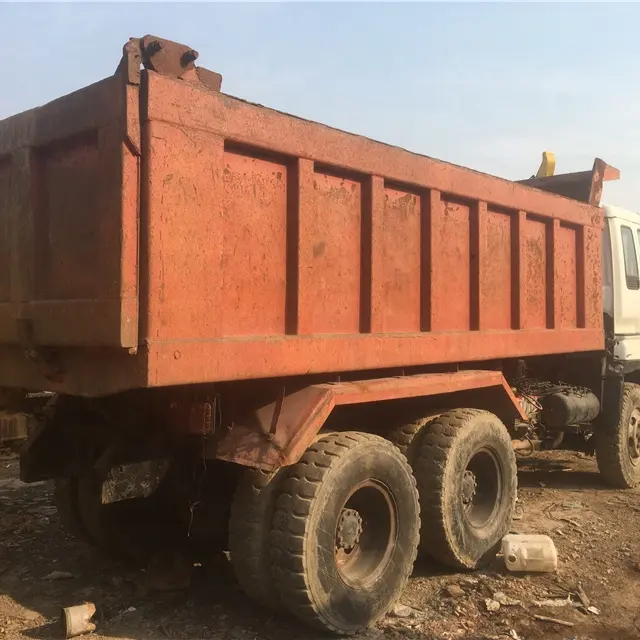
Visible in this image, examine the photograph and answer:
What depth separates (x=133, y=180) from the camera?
9.00 feet

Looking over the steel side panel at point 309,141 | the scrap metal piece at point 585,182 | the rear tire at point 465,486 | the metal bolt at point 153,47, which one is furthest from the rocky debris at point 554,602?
the scrap metal piece at point 585,182

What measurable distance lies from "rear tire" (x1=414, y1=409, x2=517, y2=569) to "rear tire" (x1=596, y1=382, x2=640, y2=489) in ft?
7.58

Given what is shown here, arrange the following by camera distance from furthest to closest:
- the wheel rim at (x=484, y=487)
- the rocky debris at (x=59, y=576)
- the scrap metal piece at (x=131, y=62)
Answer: the wheel rim at (x=484, y=487) < the rocky debris at (x=59, y=576) < the scrap metal piece at (x=131, y=62)

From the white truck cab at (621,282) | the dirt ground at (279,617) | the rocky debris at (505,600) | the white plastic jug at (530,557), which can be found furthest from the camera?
the white truck cab at (621,282)

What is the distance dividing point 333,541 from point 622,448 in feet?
14.5

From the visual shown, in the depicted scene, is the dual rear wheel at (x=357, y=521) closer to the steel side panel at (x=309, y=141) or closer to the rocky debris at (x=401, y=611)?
the rocky debris at (x=401, y=611)

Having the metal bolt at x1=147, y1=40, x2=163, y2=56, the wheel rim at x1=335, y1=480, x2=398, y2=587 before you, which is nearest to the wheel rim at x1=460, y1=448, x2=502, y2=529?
the wheel rim at x1=335, y1=480, x2=398, y2=587

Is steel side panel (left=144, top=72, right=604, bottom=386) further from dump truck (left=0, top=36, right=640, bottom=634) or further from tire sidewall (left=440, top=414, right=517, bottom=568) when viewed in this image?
tire sidewall (left=440, top=414, right=517, bottom=568)

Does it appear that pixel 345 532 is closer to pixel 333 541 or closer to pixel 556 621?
pixel 333 541

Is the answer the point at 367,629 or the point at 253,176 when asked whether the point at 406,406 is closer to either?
the point at 367,629

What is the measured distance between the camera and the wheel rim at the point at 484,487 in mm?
4680

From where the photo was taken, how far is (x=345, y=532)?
3582 mm

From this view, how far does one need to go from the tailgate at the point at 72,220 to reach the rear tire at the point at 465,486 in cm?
222

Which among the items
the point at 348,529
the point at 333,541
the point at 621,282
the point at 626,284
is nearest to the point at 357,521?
the point at 348,529
